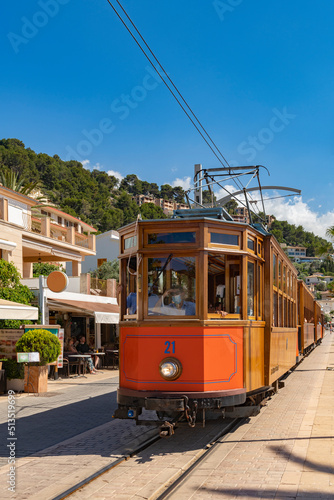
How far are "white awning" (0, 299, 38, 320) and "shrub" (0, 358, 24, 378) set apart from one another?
1165 millimetres

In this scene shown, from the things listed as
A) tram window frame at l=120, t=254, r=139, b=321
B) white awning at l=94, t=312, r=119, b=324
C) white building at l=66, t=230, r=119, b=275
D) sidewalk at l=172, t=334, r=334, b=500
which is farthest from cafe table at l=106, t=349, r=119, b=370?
white building at l=66, t=230, r=119, b=275

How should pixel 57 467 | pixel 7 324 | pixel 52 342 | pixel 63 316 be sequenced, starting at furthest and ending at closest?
pixel 63 316 → pixel 7 324 → pixel 52 342 → pixel 57 467

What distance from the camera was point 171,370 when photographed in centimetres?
757

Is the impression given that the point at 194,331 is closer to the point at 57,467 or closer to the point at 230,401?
the point at 230,401

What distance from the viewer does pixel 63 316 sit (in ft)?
77.9

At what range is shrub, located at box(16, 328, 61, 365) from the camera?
45.5 ft

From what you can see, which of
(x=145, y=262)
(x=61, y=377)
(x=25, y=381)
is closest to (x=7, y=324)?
(x=61, y=377)

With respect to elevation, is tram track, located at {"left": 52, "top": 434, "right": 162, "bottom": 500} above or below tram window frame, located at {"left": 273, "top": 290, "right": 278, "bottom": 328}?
below

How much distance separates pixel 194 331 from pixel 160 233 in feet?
4.54

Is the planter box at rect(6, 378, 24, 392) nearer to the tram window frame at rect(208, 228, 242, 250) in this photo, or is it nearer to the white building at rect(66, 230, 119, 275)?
the tram window frame at rect(208, 228, 242, 250)

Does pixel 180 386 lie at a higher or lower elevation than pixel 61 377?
higher

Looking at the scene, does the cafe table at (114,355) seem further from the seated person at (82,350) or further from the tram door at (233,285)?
the tram door at (233,285)

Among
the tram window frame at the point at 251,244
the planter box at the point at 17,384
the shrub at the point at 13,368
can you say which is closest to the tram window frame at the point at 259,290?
the tram window frame at the point at 251,244

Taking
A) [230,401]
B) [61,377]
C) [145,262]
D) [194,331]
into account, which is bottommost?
[61,377]
